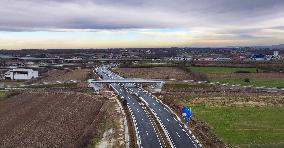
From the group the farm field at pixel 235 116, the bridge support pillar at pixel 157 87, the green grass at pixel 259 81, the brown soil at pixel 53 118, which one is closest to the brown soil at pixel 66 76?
the bridge support pillar at pixel 157 87

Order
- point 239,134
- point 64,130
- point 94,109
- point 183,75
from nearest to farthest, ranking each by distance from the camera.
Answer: point 239,134
point 64,130
point 94,109
point 183,75

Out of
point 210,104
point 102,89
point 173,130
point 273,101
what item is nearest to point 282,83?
point 273,101

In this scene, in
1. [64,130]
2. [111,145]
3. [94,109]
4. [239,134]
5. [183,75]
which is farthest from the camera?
[183,75]

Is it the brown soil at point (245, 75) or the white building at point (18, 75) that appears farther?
the white building at point (18, 75)

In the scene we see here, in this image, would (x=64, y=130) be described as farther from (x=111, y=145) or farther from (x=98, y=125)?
(x=111, y=145)

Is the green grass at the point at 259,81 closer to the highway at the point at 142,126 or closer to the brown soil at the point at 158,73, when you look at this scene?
the brown soil at the point at 158,73

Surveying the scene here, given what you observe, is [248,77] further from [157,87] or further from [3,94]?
[3,94]

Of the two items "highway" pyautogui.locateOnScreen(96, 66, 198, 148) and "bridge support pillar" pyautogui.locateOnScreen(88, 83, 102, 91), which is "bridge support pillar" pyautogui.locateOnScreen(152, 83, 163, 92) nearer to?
"highway" pyautogui.locateOnScreen(96, 66, 198, 148)

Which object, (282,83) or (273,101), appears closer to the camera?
(273,101)

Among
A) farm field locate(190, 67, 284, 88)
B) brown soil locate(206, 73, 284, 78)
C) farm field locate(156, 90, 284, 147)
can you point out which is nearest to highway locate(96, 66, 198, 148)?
farm field locate(156, 90, 284, 147)
